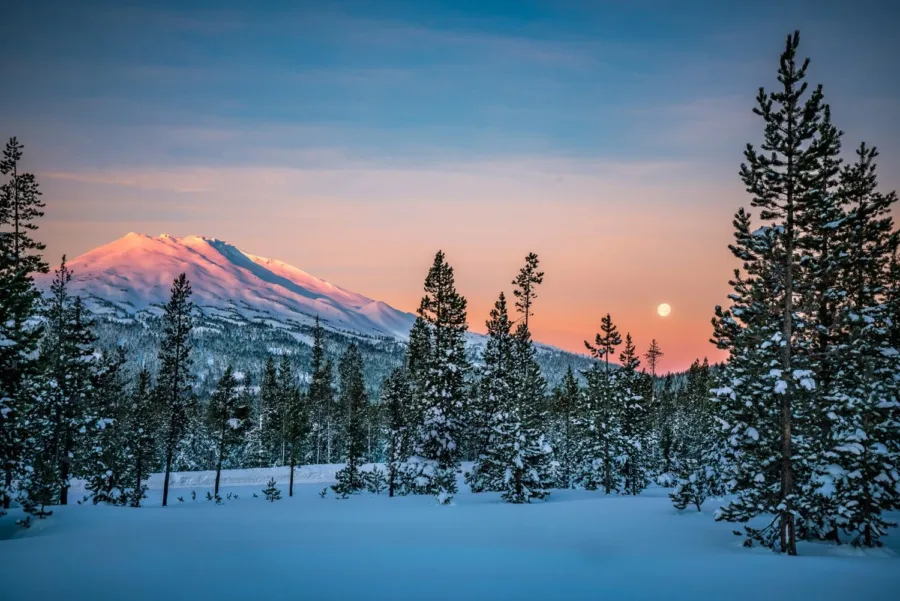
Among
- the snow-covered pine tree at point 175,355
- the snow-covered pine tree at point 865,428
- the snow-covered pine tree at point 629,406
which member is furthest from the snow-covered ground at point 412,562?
the snow-covered pine tree at point 629,406

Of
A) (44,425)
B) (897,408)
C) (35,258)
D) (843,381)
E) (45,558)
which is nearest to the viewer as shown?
(45,558)

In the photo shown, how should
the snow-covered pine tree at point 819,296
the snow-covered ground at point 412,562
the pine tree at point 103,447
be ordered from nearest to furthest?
the snow-covered ground at point 412,562, the snow-covered pine tree at point 819,296, the pine tree at point 103,447

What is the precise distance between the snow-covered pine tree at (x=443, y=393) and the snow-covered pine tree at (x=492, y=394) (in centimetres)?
214

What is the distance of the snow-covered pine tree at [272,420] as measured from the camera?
77125mm

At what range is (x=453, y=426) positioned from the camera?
1398 inches

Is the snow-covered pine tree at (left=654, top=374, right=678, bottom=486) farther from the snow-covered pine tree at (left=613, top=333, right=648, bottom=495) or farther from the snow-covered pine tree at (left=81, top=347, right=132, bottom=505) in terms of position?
the snow-covered pine tree at (left=81, top=347, right=132, bottom=505)

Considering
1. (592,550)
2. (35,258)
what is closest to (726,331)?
(592,550)

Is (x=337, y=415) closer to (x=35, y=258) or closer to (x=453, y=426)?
(x=453, y=426)

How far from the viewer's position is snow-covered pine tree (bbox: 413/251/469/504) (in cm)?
3525

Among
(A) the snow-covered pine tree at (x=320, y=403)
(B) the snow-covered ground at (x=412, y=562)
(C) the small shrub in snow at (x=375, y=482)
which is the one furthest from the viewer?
(A) the snow-covered pine tree at (x=320, y=403)

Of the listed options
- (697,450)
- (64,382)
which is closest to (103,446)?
(64,382)

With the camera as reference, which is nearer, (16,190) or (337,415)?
(16,190)

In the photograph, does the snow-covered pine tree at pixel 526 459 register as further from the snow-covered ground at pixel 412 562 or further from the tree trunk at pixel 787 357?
the tree trunk at pixel 787 357

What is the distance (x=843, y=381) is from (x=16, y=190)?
34663 millimetres
